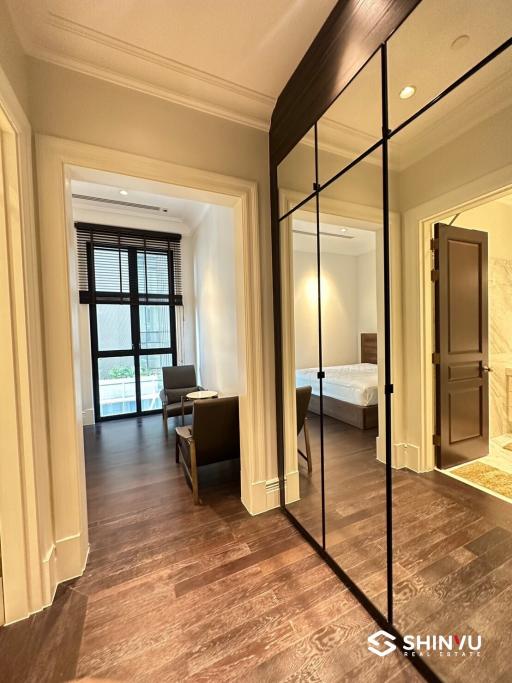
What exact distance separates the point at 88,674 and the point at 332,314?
2.23 metres

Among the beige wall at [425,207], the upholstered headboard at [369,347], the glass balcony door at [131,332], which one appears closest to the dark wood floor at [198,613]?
the beige wall at [425,207]

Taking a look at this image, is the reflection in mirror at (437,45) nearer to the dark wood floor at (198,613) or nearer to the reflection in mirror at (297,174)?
the reflection in mirror at (297,174)

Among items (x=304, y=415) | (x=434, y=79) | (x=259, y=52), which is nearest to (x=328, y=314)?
(x=304, y=415)

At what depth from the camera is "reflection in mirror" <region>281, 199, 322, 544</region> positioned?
1.96m

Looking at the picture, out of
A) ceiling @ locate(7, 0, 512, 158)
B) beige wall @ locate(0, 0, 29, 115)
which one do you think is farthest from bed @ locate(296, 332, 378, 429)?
beige wall @ locate(0, 0, 29, 115)

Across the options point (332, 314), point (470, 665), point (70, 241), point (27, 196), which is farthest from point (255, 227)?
point (470, 665)

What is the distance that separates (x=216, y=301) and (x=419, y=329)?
110 inches

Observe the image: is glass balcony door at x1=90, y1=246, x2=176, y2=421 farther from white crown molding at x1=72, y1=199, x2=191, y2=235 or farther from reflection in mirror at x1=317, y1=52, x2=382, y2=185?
reflection in mirror at x1=317, y1=52, x2=382, y2=185

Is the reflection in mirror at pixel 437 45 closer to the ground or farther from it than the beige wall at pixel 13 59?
closer to the ground

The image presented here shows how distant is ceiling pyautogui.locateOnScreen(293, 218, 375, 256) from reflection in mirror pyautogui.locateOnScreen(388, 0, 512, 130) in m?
0.64

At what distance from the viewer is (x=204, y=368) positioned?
4801 mm

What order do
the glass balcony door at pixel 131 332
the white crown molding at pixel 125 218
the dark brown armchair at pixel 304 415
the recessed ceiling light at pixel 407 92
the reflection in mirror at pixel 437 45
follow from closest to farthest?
the reflection in mirror at pixel 437 45
the recessed ceiling light at pixel 407 92
the dark brown armchair at pixel 304 415
the white crown molding at pixel 125 218
the glass balcony door at pixel 131 332

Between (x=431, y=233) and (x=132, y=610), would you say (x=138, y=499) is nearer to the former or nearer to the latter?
(x=132, y=610)

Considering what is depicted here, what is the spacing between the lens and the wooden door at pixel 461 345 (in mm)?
1908
